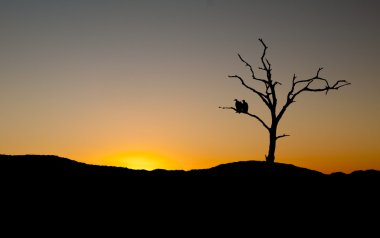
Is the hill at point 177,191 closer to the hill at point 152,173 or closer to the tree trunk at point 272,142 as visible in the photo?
the hill at point 152,173

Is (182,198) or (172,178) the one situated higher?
(172,178)

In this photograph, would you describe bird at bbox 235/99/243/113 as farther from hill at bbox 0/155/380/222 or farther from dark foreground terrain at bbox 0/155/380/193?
hill at bbox 0/155/380/222

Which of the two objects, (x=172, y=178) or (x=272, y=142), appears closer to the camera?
(x=172, y=178)

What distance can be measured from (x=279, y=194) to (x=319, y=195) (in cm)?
118

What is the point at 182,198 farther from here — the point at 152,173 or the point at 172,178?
the point at 152,173

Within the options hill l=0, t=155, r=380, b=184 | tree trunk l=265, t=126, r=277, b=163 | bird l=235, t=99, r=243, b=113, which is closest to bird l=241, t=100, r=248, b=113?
bird l=235, t=99, r=243, b=113

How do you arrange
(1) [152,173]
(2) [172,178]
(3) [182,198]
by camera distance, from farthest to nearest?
(1) [152,173]
(2) [172,178]
(3) [182,198]

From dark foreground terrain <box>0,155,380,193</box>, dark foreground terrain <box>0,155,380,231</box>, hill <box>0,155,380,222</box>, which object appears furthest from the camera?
dark foreground terrain <box>0,155,380,193</box>

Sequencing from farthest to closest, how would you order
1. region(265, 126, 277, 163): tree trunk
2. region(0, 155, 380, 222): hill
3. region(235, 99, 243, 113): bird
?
region(235, 99, 243, 113): bird, region(265, 126, 277, 163): tree trunk, region(0, 155, 380, 222): hill

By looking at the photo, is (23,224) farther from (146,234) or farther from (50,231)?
(146,234)

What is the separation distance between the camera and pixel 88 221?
10.3m

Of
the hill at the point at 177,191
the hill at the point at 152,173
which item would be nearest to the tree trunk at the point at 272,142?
the hill at the point at 152,173

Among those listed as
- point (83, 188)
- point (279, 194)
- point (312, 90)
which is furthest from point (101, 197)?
point (312, 90)

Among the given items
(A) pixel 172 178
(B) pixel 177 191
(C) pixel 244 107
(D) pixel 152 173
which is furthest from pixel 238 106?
(B) pixel 177 191
